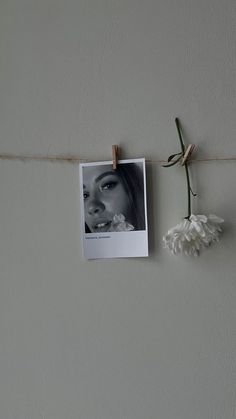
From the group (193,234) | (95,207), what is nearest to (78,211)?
(95,207)

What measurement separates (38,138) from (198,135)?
379 mm

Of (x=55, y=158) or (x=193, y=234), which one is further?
(x=55, y=158)

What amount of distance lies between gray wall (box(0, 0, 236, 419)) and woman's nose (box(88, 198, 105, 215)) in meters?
0.04

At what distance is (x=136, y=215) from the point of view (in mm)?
918

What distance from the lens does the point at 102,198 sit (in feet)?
3.07

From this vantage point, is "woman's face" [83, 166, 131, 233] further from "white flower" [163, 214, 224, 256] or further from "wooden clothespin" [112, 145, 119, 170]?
"white flower" [163, 214, 224, 256]

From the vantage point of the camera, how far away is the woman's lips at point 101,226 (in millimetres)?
933

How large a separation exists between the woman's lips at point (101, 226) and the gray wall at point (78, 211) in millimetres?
47

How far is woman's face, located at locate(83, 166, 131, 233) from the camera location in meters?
0.93

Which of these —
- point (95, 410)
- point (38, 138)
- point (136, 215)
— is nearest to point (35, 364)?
point (95, 410)

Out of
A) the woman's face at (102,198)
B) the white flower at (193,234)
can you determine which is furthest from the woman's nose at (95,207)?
the white flower at (193,234)

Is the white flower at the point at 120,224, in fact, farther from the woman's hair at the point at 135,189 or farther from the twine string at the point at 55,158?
the twine string at the point at 55,158

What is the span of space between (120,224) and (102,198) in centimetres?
7

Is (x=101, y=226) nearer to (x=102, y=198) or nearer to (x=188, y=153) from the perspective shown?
(x=102, y=198)
